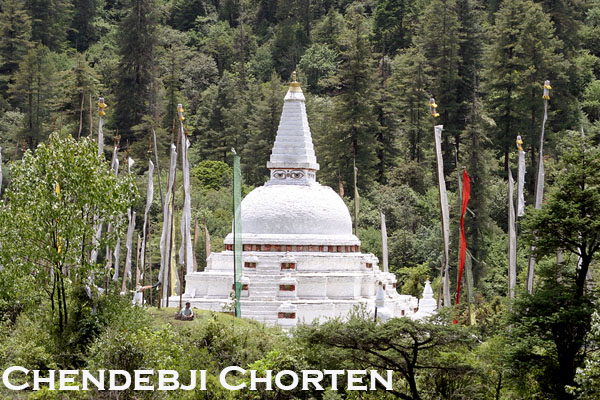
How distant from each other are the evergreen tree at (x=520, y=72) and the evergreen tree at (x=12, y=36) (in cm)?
3672

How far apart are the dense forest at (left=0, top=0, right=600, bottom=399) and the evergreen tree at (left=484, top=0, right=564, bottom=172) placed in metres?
0.12

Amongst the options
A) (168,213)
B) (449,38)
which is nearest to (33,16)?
(449,38)

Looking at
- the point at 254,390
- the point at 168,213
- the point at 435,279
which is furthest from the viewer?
the point at 435,279

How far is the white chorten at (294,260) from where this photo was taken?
38719 millimetres

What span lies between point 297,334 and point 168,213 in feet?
32.3

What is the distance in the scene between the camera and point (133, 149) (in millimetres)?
68062

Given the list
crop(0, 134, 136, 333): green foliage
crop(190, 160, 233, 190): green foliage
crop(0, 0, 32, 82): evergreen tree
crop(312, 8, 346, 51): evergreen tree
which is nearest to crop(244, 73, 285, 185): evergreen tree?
crop(190, 160, 233, 190): green foliage

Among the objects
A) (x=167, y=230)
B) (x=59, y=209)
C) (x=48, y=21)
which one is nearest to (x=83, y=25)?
(x=48, y=21)

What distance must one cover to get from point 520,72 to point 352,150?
10257mm

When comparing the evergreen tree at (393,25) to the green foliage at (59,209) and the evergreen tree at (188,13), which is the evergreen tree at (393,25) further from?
the green foliage at (59,209)

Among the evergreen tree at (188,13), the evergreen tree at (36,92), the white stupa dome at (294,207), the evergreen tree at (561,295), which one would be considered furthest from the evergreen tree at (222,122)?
the evergreen tree at (561,295)

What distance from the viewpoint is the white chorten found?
3872 centimetres

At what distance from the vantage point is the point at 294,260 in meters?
40.2

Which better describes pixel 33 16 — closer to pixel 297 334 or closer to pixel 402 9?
pixel 402 9
